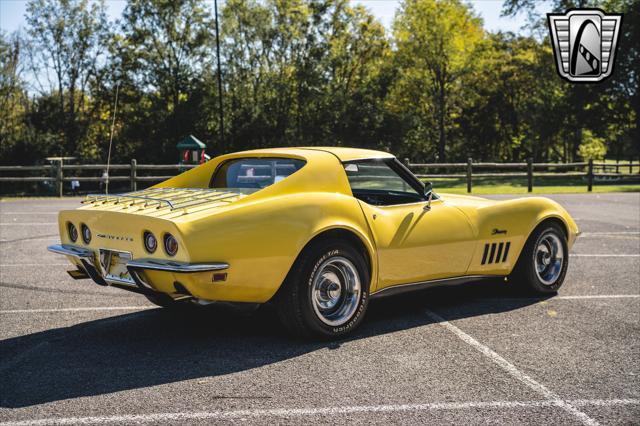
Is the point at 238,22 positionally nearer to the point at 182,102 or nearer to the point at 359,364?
the point at 182,102

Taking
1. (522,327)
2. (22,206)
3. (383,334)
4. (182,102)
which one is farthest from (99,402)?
(182,102)

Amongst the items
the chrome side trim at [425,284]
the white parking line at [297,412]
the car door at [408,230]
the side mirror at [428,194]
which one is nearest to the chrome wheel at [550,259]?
the chrome side trim at [425,284]

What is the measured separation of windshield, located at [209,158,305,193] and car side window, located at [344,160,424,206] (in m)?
0.50

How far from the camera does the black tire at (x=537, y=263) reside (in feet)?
19.7

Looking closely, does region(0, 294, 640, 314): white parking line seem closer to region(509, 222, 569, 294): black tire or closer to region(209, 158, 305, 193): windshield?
region(509, 222, 569, 294): black tire

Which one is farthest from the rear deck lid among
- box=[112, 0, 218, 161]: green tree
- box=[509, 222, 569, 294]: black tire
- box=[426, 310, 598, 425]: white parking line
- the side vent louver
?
box=[112, 0, 218, 161]: green tree

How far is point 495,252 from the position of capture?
5738 mm

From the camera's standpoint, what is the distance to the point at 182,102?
4278cm

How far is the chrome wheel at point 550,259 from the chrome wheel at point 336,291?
2.25m

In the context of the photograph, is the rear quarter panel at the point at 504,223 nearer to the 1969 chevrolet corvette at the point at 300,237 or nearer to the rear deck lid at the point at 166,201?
the 1969 chevrolet corvette at the point at 300,237

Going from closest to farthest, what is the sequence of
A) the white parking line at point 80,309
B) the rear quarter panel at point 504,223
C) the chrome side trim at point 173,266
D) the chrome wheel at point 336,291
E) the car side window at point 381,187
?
the chrome side trim at point 173,266
the chrome wheel at point 336,291
the car side window at point 381,187
the white parking line at point 80,309
the rear quarter panel at point 504,223

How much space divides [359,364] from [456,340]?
0.89 meters

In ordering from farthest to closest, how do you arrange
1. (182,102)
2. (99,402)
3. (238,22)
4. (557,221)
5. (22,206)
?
(238,22), (182,102), (22,206), (557,221), (99,402)

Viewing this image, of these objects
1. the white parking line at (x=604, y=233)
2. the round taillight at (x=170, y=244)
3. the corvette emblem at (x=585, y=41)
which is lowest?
the white parking line at (x=604, y=233)
